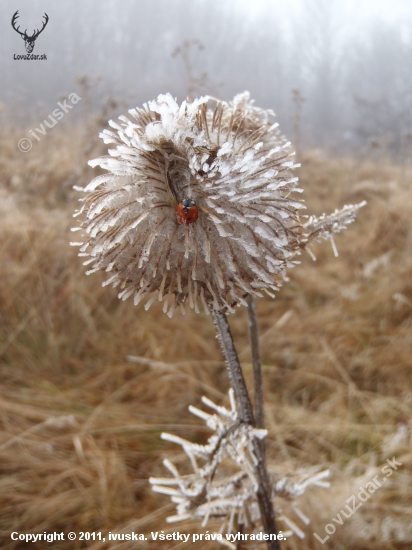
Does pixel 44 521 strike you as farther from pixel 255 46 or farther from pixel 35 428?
pixel 255 46

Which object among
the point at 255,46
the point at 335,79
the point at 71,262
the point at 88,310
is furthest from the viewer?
the point at 335,79

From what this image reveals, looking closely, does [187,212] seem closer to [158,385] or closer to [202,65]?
[158,385]

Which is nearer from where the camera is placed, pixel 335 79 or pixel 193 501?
pixel 193 501

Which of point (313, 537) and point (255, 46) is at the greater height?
point (255, 46)

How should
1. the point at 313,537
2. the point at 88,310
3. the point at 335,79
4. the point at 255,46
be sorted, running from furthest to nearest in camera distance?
the point at 335,79, the point at 255,46, the point at 88,310, the point at 313,537

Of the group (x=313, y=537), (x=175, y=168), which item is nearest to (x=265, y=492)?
(x=175, y=168)

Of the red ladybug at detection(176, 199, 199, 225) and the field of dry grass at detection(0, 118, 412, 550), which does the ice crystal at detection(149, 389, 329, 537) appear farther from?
the field of dry grass at detection(0, 118, 412, 550)

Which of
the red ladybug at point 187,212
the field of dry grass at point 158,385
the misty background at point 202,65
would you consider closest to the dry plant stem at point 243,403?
the red ladybug at point 187,212
